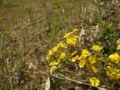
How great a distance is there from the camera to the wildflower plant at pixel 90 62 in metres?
1.92

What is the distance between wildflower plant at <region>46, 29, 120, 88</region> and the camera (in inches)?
75.8

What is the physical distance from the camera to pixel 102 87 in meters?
2.06

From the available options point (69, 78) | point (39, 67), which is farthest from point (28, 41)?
point (69, 78)

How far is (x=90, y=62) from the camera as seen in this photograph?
1925mm

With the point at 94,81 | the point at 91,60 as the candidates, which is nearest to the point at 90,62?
the point at 91,60

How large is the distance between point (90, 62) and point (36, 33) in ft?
6.38

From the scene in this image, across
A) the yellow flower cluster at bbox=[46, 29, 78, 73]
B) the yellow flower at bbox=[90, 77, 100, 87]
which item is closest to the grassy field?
the yellow flower cluster at bbox=[46, 29, 78, 73]

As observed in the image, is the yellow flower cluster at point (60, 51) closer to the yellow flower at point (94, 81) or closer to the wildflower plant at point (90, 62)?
the wildflower plant at point (90, 62)

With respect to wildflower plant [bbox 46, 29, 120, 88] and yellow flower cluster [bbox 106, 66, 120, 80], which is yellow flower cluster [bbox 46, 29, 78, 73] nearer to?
wildflower plant [bbox 46, 29, 120, 88]

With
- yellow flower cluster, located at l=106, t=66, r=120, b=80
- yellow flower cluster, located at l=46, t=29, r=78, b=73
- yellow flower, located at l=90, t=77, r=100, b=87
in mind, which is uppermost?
yellow flower cluster, located at l=46, t=29, r=78, b=73

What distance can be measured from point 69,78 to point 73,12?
190cm

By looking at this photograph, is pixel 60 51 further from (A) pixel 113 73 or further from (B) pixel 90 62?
(A) pixel 113 73

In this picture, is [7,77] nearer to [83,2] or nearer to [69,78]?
[69,78]

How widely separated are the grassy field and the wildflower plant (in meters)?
0.18
